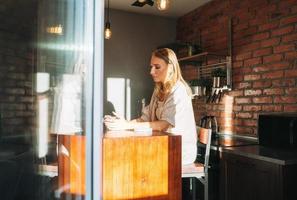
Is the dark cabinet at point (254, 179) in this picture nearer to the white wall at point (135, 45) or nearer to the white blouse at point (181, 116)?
the white blouse at point (181, 116)

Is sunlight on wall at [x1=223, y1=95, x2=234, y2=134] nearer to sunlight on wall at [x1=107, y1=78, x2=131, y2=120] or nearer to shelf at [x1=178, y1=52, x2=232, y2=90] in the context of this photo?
shelf at [x1=178, y1=52, x2=232, y2=90]

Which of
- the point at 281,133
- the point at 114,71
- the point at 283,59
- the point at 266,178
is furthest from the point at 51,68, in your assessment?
the point at 114,71

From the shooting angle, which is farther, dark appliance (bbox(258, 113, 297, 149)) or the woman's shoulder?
dark appliance (bbox(258, 113, 297, 149))

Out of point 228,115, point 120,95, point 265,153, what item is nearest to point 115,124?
point 265,153

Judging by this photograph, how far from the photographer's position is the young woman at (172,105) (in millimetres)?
1848

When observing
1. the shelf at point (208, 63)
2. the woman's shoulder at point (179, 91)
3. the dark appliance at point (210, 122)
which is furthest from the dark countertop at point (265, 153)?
the shelf at point (208, 63)

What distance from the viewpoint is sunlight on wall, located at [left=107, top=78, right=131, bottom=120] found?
4.01m

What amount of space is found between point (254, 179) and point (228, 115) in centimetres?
115

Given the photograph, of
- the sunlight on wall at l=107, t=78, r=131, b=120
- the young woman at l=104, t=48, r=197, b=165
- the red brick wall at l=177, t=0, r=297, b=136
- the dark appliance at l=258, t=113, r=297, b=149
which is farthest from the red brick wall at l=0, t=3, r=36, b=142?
the sunlight on wall at l=107, t=78, r=131, b=120

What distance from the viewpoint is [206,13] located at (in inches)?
148

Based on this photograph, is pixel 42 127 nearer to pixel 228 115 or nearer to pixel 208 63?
pixel 228 115

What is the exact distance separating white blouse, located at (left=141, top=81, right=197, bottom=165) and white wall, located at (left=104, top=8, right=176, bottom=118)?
2.18 m

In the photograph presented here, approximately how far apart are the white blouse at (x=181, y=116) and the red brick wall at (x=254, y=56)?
1.06 meters

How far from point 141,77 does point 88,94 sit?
3.28 m
